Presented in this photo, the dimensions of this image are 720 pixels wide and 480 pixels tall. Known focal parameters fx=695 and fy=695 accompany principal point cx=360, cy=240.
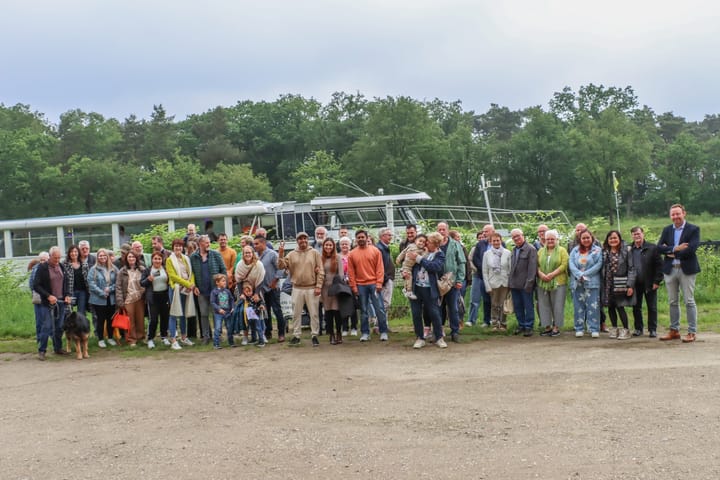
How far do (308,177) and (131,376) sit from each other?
41.7 metres

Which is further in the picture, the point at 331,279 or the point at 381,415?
the point at 331,279

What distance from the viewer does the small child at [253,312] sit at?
416 inches

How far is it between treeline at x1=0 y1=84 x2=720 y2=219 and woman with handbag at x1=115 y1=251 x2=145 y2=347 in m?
34.2

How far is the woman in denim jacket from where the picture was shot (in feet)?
33.3

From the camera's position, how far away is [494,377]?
7719 millimetres

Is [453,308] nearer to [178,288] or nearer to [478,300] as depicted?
[478,300]

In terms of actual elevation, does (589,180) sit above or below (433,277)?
above

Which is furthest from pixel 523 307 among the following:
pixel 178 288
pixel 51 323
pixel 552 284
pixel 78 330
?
pixel 51 323

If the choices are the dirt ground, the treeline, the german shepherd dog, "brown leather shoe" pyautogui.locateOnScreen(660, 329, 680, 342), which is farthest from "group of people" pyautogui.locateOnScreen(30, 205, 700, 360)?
the treeline

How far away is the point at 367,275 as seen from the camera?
34.8 ft

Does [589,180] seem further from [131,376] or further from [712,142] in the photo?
[131,376]

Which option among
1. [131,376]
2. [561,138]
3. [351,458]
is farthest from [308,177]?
[351,458]

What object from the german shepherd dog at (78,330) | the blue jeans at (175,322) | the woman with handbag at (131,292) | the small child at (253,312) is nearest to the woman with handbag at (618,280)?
the small child at (253,312)

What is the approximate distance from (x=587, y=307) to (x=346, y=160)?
41.1 metres
